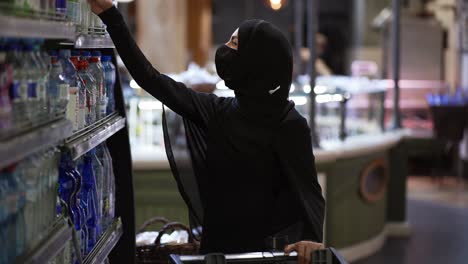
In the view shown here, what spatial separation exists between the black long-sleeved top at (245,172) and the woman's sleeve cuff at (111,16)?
0.20 m

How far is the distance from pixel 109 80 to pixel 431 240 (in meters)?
5.42

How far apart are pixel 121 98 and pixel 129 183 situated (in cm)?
35

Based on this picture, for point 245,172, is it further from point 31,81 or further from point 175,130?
point 175,130

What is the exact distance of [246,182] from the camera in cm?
318

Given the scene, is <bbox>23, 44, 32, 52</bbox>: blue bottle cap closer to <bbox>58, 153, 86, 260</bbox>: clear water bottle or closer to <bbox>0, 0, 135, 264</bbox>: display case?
<bbox>0, 0, 135, 264</bbox>: display case

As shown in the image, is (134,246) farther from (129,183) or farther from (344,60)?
(344,60)

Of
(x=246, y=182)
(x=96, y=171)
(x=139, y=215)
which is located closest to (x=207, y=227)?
(x=246, y=182)

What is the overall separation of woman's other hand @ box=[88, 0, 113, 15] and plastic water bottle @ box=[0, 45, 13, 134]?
877 millimetres

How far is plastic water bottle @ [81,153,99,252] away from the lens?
3.04m

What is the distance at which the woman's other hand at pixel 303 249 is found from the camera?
2783 mm

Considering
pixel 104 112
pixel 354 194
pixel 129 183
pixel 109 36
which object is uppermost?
pixel 109 36

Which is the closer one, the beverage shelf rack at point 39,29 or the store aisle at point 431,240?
the beverage shelf rack at point 39,29

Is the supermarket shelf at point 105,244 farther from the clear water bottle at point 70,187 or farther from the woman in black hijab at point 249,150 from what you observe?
the woman in black hijab at point 249,150

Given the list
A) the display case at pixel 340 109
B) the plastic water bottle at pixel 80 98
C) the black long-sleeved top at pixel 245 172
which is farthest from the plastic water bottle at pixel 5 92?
the display case at pixel 340 109
